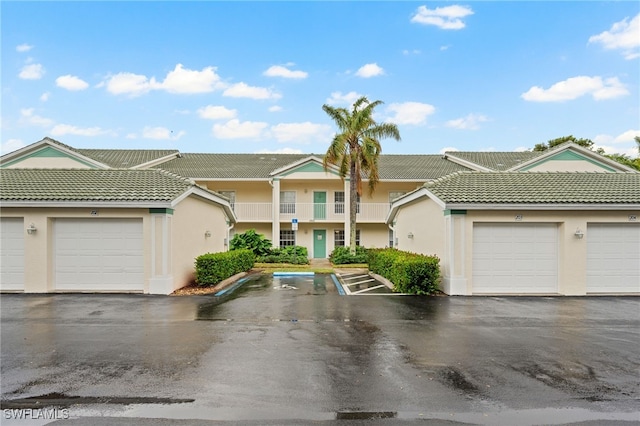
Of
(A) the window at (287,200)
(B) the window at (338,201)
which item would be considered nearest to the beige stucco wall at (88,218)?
(A) the window at (287,200)

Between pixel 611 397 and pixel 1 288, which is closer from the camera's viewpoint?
pixel 611 397

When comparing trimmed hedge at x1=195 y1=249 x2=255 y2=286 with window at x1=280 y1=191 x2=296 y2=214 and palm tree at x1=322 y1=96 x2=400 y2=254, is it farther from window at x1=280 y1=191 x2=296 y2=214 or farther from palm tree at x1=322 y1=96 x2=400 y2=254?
window at x1=280 y1=191 x2=296 y2=214

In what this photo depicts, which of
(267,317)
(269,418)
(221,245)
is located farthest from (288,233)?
(269,418)

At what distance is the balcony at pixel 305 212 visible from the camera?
25875mm

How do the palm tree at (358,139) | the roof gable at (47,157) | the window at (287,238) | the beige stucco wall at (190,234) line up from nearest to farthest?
the beige stucco wall at (190,234) < the palm tree at (358,139) < the roof gable at (47,157) < the window at (287,238)

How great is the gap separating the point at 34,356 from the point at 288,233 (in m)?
21.0

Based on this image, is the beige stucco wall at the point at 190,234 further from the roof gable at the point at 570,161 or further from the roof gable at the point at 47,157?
the roof gable at the point at 570,161

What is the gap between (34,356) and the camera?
5.96m

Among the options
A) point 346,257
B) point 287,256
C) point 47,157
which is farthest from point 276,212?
point 47,157

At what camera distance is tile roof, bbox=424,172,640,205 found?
11.8 metres

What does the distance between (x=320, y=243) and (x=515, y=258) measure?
16.3 meters

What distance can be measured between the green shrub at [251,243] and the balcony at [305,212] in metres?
2.18

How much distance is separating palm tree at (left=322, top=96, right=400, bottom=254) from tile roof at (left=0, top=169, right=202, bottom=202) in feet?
33.4

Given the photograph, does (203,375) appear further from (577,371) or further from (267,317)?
(577,371)
